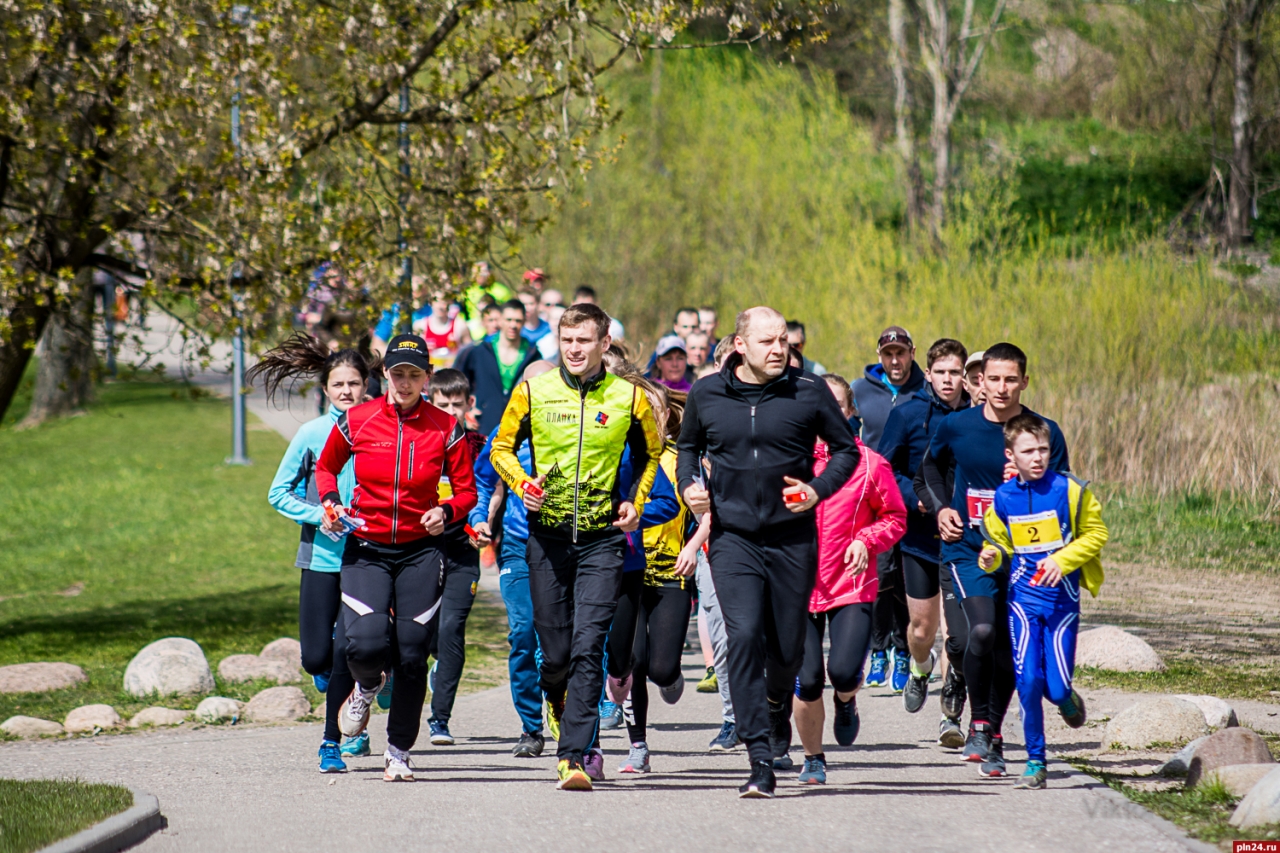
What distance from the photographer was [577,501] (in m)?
6.75

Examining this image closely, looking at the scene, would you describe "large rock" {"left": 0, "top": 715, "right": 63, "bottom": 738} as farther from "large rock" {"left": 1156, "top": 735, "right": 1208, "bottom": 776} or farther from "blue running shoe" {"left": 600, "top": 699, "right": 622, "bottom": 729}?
"large rock" {"left": 1156, "top": 735, "right": 1208, "bottom": 776}

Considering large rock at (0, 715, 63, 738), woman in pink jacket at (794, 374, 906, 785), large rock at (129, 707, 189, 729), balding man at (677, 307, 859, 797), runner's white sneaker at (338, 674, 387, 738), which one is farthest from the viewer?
large rock at (129, 707, 189, 729)

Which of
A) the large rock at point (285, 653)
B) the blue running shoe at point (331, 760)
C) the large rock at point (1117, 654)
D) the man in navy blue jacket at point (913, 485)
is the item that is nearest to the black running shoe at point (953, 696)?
the man in navy blue jacket at point (913, 485)

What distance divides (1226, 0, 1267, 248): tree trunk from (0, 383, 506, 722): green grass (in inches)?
610

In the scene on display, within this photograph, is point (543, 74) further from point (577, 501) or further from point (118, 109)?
point (577, 501)

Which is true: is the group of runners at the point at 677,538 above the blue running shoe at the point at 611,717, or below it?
above

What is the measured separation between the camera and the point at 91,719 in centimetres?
895

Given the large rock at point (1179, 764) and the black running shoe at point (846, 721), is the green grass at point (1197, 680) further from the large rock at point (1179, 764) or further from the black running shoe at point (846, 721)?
the black running shoe at point (846, 721)

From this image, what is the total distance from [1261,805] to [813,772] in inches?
74.8

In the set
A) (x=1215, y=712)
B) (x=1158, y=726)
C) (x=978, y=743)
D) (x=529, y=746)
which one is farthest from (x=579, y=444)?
(x=1215, y=712)

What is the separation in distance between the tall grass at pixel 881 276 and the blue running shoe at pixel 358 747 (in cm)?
589

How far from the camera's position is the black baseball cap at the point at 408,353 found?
22.7 feet

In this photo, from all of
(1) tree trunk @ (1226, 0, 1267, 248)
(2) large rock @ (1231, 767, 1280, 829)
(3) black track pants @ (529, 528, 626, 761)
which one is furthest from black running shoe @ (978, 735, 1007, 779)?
(1) tree trunk @ (1226, 0, 1267, 248)

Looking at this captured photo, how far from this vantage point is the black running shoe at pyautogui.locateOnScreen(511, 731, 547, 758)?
305 inches
